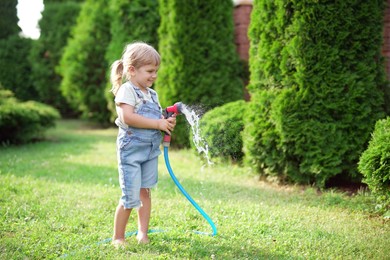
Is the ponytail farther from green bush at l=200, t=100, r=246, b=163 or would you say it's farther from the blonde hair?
green bush at l=200, t=100, r=246, b=163

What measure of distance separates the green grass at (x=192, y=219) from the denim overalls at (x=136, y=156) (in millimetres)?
415

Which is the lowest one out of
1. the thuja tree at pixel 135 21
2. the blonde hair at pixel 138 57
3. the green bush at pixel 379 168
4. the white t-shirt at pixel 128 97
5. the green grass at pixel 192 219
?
the green grass at pixel 192 219

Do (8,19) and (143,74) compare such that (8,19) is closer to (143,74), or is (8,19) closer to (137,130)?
(143,74)

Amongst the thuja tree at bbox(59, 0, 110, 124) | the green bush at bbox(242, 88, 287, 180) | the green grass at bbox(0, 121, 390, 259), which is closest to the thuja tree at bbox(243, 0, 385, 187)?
the green bush at bbox(242, 88, 287, 180)

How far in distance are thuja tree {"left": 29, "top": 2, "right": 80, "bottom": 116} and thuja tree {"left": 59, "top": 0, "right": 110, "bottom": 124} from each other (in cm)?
228

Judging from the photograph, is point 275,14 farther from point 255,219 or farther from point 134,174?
point 134,174

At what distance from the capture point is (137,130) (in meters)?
3.29

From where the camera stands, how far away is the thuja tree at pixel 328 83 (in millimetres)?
4879

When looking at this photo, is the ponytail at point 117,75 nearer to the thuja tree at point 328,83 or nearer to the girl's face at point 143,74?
the girl's face at point 143,74

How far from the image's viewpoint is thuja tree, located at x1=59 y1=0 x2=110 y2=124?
1233 centimetres

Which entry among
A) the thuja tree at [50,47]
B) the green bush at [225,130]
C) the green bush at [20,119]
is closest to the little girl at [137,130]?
the green bush at [225,130]

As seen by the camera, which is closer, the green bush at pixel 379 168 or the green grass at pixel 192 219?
the green grass at pixel 192 219

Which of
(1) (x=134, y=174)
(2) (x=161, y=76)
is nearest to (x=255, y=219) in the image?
(1) (x=134, y=174)

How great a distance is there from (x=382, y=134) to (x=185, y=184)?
2.36 meters
